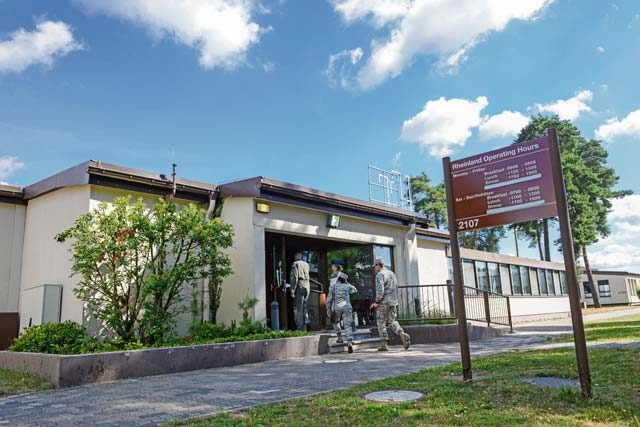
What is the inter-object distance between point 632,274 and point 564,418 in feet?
173

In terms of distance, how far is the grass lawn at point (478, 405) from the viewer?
388 cm

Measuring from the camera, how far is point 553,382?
518cm

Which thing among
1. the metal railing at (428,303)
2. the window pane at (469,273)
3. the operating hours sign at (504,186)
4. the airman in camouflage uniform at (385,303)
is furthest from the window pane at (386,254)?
the operating hours sign at (504,186)

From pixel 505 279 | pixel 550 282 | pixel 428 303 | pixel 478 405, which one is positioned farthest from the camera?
pixel 550 282

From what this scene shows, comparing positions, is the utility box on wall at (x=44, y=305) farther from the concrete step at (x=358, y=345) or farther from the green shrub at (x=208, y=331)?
the concrete step at (x=358, y=345)

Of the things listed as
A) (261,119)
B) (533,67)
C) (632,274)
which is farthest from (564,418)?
(632,274)

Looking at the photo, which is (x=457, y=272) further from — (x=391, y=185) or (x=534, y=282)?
(x=534, y=282)

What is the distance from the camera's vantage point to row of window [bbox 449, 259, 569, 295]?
19.9 metres

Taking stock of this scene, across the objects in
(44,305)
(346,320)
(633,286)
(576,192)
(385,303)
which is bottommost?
(346,320)

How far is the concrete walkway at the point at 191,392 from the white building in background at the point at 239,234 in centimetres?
289

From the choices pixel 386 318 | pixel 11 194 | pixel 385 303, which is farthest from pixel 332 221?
pixel 11 194

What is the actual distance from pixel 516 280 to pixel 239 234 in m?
16.5

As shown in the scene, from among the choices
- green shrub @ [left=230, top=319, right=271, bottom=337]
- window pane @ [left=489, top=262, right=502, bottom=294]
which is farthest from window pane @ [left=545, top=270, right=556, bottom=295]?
green shrub @ [left=230, top=319, right=271, bottom=337]

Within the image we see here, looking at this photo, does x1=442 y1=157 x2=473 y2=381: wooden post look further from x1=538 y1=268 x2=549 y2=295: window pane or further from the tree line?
the tree line
